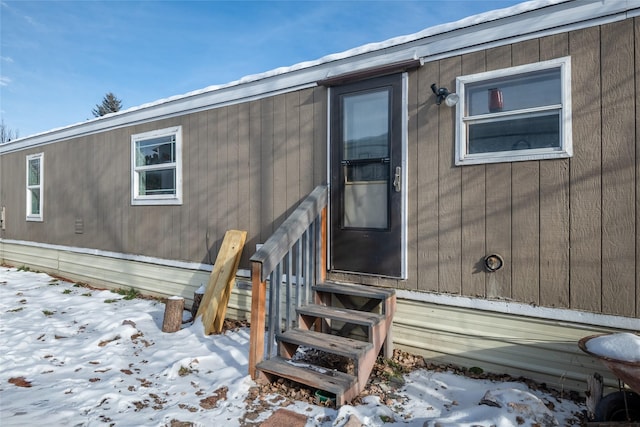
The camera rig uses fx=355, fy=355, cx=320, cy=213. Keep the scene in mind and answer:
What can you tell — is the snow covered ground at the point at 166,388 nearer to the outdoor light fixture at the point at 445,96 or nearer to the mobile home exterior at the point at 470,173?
the mobile home exterior at the point at 470,173

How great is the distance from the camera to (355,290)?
3.15m

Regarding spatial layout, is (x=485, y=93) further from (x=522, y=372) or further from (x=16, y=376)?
(x=16, y=376)

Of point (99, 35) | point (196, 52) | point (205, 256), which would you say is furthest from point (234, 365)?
point (99, 35)

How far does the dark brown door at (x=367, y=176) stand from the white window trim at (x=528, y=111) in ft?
1.68

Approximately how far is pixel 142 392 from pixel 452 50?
145 inches

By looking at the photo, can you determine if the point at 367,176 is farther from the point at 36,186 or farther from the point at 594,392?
the point at 36,186

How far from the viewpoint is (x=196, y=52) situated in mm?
10453

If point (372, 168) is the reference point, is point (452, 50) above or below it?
above

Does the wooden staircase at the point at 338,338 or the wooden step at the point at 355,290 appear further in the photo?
the wooden step at the point at 355,290

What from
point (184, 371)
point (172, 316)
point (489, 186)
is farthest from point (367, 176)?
point (172, 316)

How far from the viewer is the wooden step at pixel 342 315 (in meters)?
2.83

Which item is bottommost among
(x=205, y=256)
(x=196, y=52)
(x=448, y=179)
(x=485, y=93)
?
(x=205, y=256)

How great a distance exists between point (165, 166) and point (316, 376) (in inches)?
A: 155

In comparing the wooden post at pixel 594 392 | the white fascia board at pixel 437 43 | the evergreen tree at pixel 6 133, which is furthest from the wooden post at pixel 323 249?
the evergreen tree at pixel 6 133
